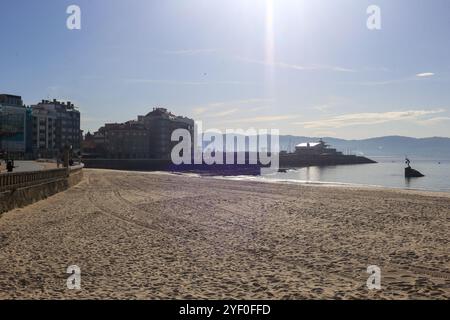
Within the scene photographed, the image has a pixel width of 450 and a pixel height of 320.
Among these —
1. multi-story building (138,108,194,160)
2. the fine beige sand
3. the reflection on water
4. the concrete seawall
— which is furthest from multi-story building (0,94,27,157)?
the fine beige sand

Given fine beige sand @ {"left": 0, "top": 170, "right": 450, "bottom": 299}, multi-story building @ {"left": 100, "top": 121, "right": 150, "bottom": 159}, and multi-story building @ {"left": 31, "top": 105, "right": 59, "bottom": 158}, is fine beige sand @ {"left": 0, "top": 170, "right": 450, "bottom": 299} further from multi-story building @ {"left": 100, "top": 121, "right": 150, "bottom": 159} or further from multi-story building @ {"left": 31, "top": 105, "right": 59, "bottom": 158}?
multi-story building @ {"left": 100, "top": 121, "right": 150, "bottom": 159}

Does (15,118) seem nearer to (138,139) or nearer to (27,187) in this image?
(138,139)

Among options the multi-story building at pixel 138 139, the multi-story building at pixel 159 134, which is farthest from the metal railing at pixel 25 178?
the multi-story building at pixel 159 134

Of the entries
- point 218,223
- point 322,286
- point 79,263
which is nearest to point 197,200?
point 218,223

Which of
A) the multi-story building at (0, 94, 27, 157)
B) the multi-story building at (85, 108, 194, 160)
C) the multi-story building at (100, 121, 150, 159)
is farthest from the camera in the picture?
the multi-story building at (85, 108, 194, 160)

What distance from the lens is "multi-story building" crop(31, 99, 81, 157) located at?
147625 millimetres

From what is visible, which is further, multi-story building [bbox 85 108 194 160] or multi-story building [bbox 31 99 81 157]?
multi-story building [bbox 85 108 194 160]

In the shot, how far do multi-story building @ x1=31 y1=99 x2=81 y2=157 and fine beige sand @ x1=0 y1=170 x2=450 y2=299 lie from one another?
421 ft

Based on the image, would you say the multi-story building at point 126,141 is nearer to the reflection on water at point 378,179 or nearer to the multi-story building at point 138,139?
the multi-story building at point 138,139

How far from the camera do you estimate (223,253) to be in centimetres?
1171

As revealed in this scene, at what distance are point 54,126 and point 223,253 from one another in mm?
157146
